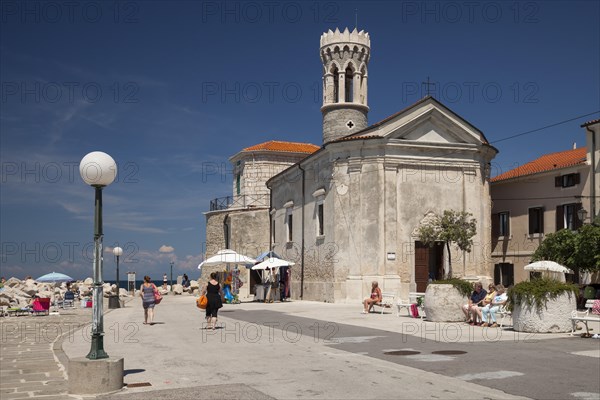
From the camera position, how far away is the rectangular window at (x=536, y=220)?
34781mm

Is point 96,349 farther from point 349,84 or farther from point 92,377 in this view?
point 349,84

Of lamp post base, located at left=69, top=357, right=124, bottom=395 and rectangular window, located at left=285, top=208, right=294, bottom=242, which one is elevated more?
rectangular window, located at left=285, top=208, right=294, bottom=242

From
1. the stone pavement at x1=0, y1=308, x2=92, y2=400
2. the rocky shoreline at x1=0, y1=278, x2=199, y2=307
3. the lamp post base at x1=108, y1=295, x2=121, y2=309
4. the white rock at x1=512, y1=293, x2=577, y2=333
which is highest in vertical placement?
the white rock at x1=512, y1=293, x2=577, y2=333

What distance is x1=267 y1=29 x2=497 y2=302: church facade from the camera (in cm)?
3034

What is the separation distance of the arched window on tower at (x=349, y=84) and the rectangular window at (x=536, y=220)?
1211 cm

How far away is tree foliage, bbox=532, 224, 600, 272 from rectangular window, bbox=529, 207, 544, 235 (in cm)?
651

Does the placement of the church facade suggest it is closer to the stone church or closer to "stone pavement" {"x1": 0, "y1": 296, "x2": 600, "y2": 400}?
the stone church

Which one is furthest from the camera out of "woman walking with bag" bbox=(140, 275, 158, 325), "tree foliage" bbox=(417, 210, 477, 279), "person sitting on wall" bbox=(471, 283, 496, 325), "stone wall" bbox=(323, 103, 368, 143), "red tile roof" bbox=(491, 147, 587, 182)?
"stone wall" bbox=(323, 103, 368, 143)

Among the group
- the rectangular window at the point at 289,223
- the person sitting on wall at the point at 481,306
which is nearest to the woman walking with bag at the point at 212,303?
the person sitting on wall at the point at 481,306

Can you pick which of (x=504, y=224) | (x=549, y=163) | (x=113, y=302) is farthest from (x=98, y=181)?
(x=549, y=163)

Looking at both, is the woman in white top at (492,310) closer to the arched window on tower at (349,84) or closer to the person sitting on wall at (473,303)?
the person sitting on wall at (473,303)

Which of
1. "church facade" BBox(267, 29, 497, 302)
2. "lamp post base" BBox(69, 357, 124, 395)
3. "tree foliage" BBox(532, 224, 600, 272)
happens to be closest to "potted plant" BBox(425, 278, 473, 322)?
"tree foliage" BBox(532, 224, 600, 272)

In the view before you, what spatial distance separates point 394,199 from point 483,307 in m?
13.0

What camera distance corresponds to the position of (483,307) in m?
18.0
